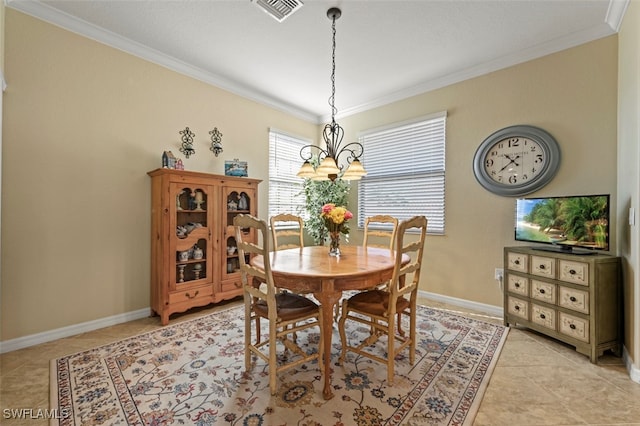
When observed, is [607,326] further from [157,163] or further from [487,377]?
[157,163]

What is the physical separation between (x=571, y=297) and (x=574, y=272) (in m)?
0.21

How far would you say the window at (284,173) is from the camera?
433 cm

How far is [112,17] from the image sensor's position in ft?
8.21

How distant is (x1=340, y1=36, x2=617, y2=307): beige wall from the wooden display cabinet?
259cm

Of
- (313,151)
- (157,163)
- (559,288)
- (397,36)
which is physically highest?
(397,36)

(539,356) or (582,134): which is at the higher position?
(582,134)

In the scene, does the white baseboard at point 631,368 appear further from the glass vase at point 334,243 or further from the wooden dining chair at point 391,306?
the glass vase at point 334,243

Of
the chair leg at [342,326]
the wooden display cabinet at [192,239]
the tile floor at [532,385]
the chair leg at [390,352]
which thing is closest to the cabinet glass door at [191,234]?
the wooden display cabinet at [192,239]

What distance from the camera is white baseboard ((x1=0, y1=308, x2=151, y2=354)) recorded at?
2270mm

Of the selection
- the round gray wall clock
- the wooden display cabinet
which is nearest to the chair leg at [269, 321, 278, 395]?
the wooden display cabinet

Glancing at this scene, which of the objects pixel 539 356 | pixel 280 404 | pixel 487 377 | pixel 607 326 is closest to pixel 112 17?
pixel 280 404

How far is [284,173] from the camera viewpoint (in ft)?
14.8

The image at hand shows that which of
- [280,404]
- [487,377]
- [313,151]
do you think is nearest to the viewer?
[280,404]

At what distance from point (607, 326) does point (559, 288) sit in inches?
14.7
